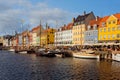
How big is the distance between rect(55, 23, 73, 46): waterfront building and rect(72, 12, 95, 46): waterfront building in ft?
16.5

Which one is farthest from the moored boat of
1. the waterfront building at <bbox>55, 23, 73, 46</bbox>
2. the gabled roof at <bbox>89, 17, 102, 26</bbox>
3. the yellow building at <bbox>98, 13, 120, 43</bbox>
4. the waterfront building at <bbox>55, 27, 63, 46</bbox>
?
the waterfront building at <bbox>55, 27, 63, 46</bbox>

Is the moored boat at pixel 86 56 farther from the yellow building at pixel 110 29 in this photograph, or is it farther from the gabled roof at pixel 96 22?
the gabled roof at pixel 96 22

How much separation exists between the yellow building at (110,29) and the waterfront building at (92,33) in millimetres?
3111

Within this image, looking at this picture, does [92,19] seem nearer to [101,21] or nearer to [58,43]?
[101,21]

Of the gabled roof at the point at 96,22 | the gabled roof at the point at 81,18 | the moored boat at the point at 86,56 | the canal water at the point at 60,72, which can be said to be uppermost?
the gabled roof at the point at 81,18

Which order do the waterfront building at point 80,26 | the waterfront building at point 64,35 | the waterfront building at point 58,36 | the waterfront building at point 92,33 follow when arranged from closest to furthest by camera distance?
the waterfront building at point 92,33 < the waterfront building at point 80,26 < the waterfront building at point 64,35 < the waterfront building at point 58,36

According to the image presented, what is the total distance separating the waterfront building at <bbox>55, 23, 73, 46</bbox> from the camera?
14138 cm

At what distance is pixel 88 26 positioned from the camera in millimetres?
123875

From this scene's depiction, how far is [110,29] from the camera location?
106m

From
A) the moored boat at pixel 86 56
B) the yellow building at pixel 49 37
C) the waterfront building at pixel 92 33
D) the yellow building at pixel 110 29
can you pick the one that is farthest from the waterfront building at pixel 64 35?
the moored boat at pixel 86 56

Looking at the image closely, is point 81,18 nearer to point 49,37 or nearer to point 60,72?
point 49,37

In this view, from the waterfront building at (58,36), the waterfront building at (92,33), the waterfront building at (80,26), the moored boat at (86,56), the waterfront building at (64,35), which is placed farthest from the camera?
the waterfront building at (58,36)

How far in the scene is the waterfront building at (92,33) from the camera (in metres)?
116

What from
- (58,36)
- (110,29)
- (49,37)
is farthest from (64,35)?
(110,29)
